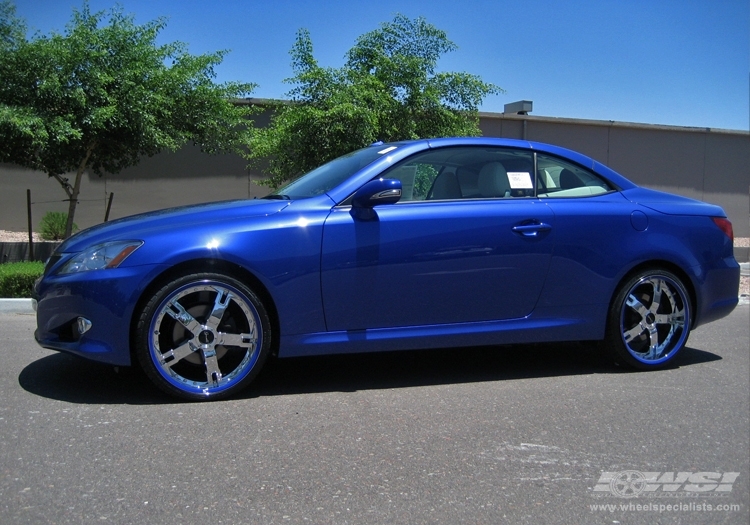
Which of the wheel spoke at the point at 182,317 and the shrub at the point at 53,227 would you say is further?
the shrub at the point at 53,227

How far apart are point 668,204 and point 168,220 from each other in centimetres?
350

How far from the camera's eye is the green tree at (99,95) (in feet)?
31.6

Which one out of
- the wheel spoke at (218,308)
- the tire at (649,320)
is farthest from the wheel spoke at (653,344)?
the wheel spoke at (218,308)

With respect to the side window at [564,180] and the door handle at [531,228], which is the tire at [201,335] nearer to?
the door handle at [531,228]

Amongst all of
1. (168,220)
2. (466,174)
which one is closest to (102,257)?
(168,220)

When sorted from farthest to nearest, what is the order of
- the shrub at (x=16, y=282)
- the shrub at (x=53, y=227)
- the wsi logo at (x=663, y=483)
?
the shrub at (x=53, y=227)
the shrub at (x=16, y=282)
the wsi logo at (x=663, y=483)

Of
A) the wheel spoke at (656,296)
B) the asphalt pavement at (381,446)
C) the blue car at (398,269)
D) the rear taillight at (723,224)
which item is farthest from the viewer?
the rear taillight at (723,224)

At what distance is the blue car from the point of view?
14.1ft

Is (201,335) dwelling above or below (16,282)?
above

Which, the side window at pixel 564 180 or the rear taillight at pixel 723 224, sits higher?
the side window at pixel 564 180

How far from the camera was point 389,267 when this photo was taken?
4.59 meters

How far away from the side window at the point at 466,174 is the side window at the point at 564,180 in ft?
0.27

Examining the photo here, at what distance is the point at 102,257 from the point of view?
4.30 metres

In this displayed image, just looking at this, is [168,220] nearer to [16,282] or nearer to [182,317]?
[182,317]
